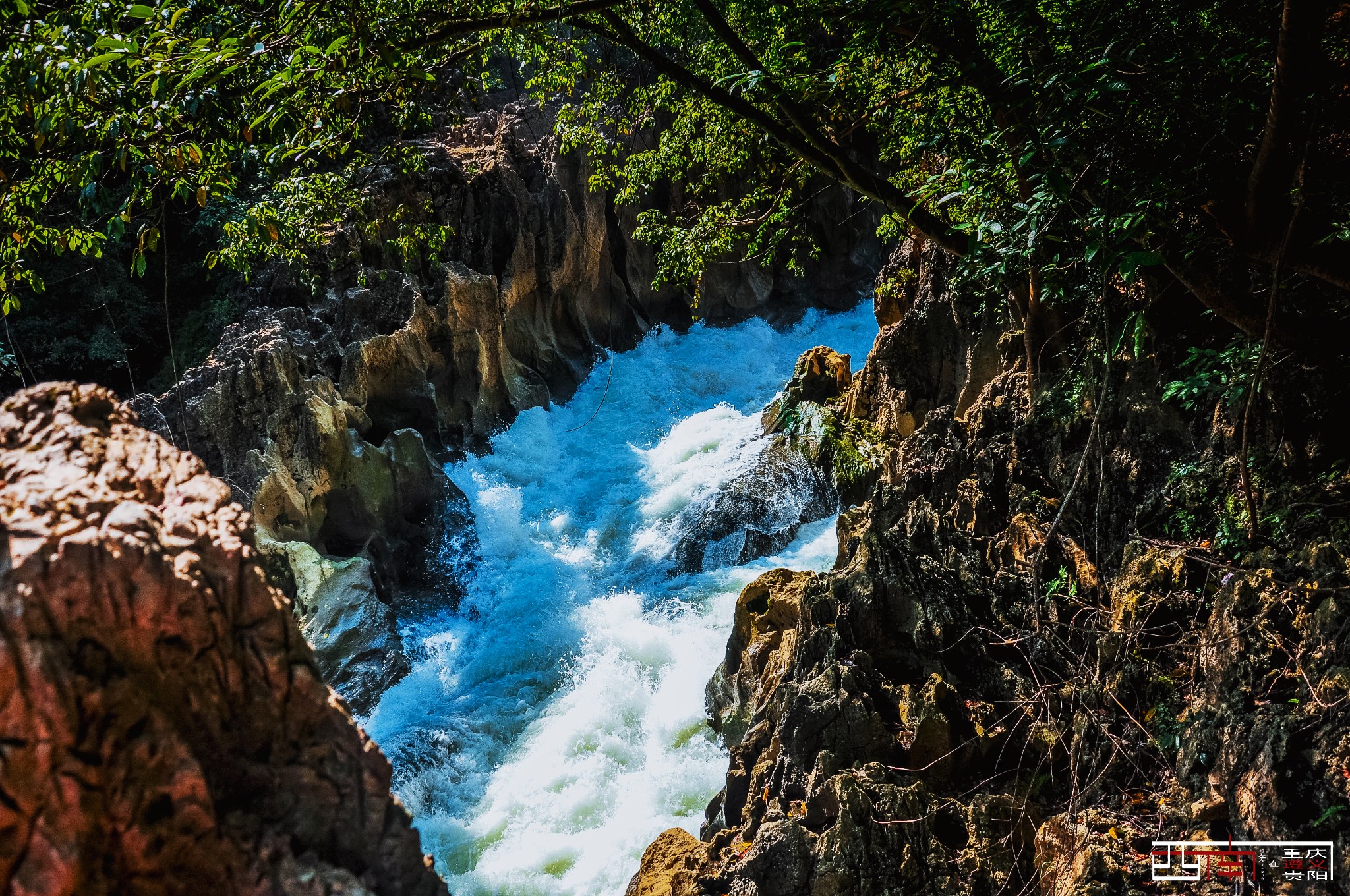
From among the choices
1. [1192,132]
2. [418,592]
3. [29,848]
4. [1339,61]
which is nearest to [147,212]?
[29,848]

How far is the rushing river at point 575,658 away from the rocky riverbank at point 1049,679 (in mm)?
1622

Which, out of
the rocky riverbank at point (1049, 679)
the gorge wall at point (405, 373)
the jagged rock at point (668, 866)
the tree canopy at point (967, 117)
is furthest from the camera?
the gorge wall at point (405, 373)

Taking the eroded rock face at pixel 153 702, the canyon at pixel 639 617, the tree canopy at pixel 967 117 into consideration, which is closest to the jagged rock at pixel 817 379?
the canyon at pixel 639 617

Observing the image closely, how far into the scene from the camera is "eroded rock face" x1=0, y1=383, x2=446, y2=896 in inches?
50.3

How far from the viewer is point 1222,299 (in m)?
3.33

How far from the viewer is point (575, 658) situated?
901 cm

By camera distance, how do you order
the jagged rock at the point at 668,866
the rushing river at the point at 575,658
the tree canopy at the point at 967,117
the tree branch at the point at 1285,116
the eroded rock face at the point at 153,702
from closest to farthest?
the eroded rock face at the point at 153,702 < the tree branch at the point at 1285,116 < the tree canopy at the point at 967,117 < the jagged rock at the point at 668,866 < the rushing river at the point at 575,658

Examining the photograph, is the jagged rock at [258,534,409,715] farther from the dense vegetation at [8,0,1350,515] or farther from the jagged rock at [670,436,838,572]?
the dense vegetation at [8,0,1350,515]

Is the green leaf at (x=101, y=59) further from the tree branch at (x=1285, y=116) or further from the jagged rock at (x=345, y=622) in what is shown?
the jagged rock at (x=345, y=622)

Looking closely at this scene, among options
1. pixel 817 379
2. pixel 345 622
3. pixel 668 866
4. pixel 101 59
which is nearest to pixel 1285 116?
pixel 101 59

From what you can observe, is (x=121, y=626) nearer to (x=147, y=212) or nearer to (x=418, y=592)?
(x=147, y=212)

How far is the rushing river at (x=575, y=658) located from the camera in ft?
21.7

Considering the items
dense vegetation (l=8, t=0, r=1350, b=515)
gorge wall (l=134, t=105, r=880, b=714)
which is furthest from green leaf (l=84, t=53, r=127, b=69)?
gorge wall (l=134, t=105, r=880, b=714)

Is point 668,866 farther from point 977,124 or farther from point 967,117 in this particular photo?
point 977,124
